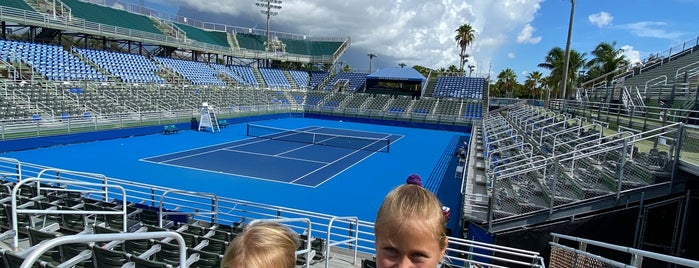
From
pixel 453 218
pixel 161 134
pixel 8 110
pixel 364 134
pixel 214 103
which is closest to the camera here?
pixel 453 218

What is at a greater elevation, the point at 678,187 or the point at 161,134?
the point at 678,187

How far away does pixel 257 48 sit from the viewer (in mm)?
63312

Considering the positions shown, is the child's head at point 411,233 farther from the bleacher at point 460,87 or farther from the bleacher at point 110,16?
the bleacher at point 460,87

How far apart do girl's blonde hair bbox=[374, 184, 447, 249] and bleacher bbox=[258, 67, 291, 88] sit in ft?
173

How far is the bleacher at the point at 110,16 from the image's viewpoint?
38.6 metres

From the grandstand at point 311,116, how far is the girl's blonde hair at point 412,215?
2.07m

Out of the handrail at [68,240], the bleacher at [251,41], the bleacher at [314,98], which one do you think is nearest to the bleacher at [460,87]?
the bleacher at [314,98]

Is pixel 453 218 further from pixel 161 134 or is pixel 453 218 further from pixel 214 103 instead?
pixel 214 103

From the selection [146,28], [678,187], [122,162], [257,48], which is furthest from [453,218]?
[257,48]

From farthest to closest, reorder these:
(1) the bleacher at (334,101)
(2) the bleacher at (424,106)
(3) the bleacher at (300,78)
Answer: (3) the bleacher at (300,78)
(1) the bleacher at (334,101)
(2) the bleacher at (424,106)

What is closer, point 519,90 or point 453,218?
point 453,218

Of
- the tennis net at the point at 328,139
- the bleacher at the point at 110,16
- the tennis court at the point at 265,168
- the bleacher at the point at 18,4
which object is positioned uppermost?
the bleacher at the point at 110,16

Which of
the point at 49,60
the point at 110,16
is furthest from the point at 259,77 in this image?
the point at 49,60

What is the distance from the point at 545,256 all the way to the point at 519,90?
85959mm
